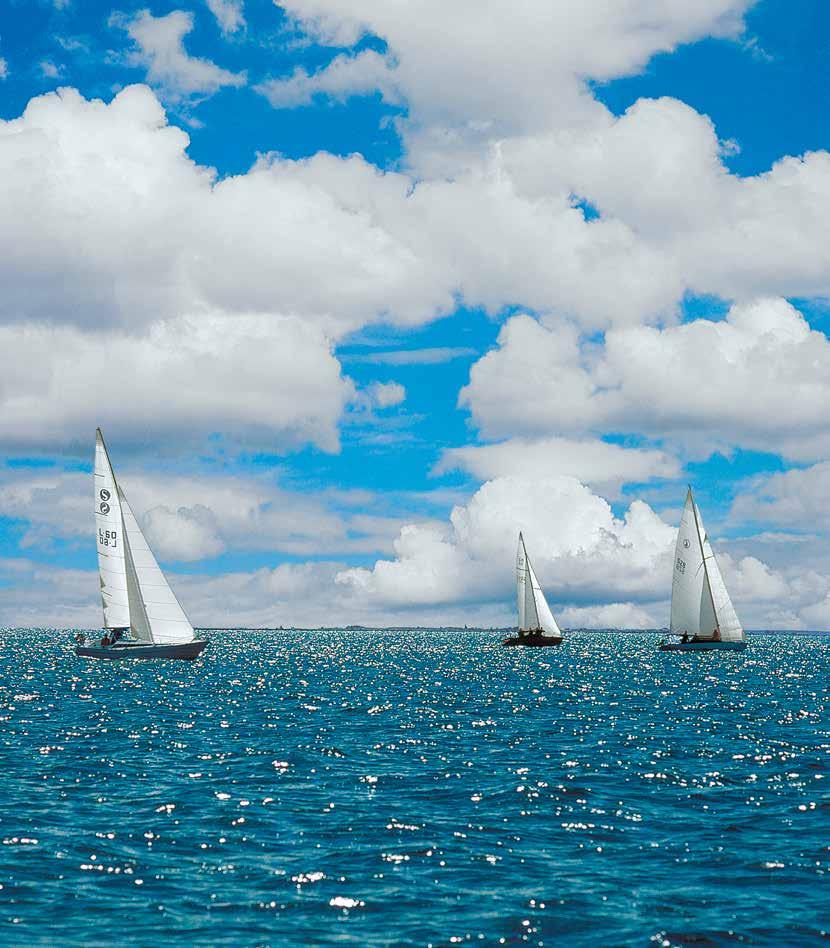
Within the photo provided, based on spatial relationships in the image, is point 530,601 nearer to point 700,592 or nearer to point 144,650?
point 700,592

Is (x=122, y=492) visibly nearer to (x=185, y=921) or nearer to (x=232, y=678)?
(x=232, y=678)

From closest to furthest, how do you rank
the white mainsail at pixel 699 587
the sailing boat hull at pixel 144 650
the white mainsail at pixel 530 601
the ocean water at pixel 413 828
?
the ocean water at pixel 413 828, the sailing boat hull at pixel 144 650, the white mainsail at pixel 699 587, the white mainsail at pixel 530 601

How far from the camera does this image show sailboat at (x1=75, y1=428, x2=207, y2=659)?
86.8 meters

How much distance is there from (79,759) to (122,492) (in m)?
56.6

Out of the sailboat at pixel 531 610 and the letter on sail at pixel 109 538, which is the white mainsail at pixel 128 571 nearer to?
the letter on sail at pixel 109 538

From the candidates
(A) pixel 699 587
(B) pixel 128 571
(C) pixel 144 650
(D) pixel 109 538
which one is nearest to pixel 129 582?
(B) pixel 128 571

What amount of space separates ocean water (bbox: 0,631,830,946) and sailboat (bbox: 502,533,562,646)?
9090cm

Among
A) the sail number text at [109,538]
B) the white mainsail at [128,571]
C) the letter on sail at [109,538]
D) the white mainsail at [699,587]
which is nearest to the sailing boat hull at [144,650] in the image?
the white mainsail at [128,571]

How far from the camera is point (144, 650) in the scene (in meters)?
87.4

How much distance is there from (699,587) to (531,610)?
36.6m

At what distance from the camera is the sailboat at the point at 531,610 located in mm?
142000

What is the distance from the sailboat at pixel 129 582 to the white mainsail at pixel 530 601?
64965 millimetres

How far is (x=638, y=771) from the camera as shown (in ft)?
106

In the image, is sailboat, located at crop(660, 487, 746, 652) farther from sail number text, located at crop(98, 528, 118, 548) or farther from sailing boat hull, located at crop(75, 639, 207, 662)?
sail number text, located at crop(98, 528, 118, 548)
